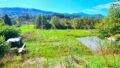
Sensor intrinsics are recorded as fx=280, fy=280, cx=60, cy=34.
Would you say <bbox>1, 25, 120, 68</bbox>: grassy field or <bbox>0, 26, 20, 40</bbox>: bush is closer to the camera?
<bbox>1, 25, 120, 68</bbox>: grassy field

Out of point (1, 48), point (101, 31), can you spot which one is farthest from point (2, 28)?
point (1, 48)

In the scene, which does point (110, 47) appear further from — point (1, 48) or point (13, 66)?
point (1, 48)

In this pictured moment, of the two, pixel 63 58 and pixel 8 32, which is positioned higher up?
pixel 63 58

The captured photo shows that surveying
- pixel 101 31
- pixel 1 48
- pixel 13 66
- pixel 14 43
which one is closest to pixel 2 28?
pixel 14 43

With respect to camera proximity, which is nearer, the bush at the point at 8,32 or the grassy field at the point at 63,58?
the grassy field at the point at 63,58

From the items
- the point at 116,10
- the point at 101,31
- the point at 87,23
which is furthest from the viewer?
the point at 101,31

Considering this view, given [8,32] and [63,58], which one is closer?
[63,58]

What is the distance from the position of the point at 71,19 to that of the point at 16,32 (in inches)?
1441

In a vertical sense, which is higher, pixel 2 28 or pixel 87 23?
pixel 87 23

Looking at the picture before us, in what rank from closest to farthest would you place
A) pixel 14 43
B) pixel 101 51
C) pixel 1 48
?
pixel 101 51 → pixel 1 48 → pixel 14 43

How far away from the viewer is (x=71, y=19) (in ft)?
15.1

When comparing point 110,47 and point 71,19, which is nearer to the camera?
point 110,47

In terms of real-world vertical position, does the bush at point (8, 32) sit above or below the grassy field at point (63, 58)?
below

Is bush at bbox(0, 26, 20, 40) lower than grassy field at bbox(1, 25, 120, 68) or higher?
lower
